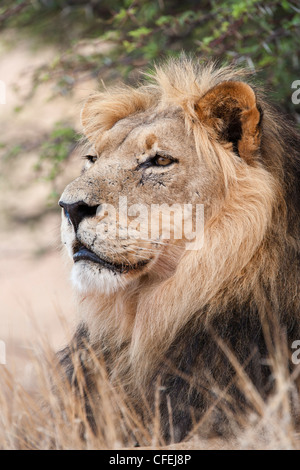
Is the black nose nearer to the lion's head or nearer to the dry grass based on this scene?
the lion's head

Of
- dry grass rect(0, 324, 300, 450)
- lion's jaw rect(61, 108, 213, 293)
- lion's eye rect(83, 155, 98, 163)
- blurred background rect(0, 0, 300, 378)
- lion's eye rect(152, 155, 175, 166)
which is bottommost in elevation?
dry grass rect(0, 324, 300, 450)

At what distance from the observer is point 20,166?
8727 millimetres

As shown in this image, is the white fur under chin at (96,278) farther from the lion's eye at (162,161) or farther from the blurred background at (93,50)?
the blurred background at (93,50)

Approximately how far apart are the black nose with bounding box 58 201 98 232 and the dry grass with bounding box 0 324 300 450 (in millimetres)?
808

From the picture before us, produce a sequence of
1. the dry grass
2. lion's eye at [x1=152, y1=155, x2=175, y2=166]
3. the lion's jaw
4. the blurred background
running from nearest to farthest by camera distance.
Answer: the dry grass < the lion's jaw < lion's eye at [x1=152, y1=155, x2=175, y2=166] < the blurred background

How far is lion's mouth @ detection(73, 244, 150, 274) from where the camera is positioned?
3686 mm

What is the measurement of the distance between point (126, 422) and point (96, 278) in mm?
816

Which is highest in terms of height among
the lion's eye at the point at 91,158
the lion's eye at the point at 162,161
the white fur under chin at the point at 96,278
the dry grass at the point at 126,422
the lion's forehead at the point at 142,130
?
the lion's forehead at the point at 142,130

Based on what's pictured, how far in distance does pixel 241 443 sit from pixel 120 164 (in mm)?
1683

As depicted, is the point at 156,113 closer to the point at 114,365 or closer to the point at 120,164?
the point at 120,164

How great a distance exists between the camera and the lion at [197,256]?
3.66 m

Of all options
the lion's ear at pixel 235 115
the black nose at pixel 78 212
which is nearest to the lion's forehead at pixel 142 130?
the lion's ear at pixel 235 115

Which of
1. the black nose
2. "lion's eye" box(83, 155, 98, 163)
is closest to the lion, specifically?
the black nose

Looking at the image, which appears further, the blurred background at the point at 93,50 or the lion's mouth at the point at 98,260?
the blurred background at the point at 93,50
